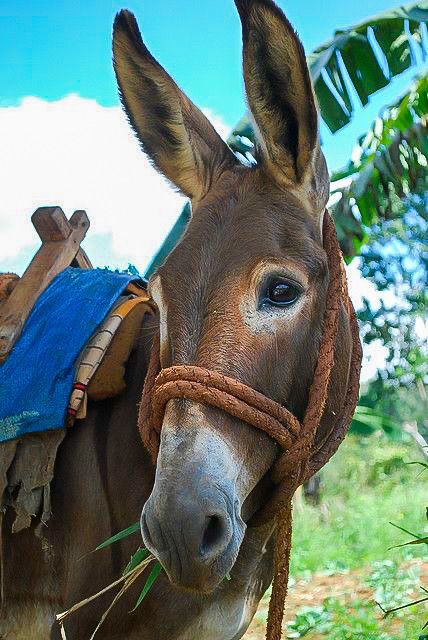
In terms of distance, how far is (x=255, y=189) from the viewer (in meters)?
2.28

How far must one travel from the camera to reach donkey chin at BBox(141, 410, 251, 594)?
1.64m

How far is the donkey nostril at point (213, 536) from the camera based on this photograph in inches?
65.7

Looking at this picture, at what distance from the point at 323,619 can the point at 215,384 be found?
362 centimetres

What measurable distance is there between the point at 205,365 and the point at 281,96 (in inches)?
36.1

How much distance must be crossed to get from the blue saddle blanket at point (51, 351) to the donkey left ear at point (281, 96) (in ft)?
2.92

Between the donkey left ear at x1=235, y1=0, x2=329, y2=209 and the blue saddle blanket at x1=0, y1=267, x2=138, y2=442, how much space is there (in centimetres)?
89

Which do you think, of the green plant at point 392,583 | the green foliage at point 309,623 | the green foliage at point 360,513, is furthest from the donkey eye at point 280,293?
the green plant at point 392,583

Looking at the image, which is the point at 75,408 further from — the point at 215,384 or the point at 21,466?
the point at 215,384

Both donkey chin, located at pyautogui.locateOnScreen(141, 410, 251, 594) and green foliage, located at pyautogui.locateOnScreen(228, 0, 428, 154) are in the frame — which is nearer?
donkey chin, located at pyautogui.locateOnScreen(141, 410, 251, 594)

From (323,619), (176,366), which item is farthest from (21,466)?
(323,619)

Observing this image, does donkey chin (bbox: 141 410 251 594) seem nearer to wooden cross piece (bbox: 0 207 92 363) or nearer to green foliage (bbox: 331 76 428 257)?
wooden cross piece (bbox: 0 207 92 363)

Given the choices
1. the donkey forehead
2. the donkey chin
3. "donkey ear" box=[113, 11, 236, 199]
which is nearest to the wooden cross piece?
"donkey ear" box=[113, 11, 236, 199]

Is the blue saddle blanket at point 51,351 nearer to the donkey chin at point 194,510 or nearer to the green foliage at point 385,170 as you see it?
the donkey chin at point 194,510

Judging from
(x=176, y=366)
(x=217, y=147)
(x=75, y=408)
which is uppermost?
(x=217, y=147)
